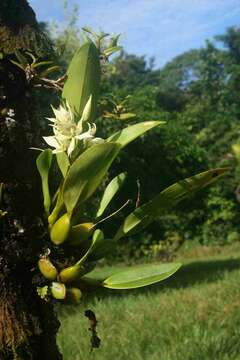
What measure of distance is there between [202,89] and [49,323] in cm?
3434

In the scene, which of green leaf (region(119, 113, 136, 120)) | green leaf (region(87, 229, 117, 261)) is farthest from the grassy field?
green leaf (region(87, 229, 117, 261))

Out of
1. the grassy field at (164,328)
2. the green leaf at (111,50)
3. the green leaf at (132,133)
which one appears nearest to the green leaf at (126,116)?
the green leaf at (111,50)

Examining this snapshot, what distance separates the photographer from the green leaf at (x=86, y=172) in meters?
1.60

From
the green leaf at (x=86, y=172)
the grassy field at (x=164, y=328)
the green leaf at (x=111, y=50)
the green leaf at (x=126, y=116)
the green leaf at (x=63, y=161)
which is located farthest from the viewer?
the grassy field at (x=164, y=328)

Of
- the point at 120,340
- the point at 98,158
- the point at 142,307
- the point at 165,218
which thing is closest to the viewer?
the point at 98,158

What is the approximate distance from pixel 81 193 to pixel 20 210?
0.70 ft

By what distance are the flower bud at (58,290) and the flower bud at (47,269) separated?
2cm

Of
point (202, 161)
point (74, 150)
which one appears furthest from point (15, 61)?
point (202, 161)

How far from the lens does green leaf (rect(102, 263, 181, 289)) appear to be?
1.73 m

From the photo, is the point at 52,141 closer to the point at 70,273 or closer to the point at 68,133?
the point at 68,133

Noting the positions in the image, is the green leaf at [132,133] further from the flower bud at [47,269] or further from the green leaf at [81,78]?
the flower bud at [47,269]

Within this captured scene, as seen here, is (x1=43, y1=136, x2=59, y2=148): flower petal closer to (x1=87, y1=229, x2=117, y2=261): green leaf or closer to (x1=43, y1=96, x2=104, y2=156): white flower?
(x1=43, y1=96, x2=104, y2=156): white flower

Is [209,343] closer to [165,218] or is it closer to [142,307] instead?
[142,307]

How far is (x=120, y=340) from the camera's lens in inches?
202
